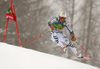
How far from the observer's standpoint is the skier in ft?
7.95

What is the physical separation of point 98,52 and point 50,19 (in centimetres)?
120

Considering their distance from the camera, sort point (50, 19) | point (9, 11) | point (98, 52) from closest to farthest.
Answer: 1. point (98, 52)
2. point (50, 19)
3. point (9, 11)

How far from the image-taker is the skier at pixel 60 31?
2.42 meters

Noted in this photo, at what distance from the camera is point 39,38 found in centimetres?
275

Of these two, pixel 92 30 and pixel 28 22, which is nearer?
pixel 92 30

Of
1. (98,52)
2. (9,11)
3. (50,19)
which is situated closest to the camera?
(98,52)

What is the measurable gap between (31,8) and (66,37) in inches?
43.3

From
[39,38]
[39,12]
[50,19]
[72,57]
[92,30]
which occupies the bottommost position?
[72,57]

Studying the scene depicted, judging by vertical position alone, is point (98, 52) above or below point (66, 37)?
below

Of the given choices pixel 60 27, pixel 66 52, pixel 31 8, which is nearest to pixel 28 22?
pixel 31 8

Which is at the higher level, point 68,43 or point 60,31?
point 60,31

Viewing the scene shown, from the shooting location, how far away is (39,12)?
283 centimetres

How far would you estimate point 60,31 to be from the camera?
8.14 ft

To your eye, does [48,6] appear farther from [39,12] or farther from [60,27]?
[60,27]
